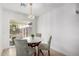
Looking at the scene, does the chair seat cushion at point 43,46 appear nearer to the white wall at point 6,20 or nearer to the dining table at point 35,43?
the dining table at point 35,43

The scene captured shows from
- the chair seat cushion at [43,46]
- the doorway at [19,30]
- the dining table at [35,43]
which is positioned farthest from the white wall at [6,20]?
the chair seat cushion at [43,46]

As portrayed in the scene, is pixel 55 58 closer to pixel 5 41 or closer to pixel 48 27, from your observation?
pixel 48 27

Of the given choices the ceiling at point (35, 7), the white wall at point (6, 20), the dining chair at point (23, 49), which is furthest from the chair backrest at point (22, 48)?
the ceiling at point (35, 7)

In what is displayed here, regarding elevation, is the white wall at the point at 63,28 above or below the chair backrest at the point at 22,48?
above

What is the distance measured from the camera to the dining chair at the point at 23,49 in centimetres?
150

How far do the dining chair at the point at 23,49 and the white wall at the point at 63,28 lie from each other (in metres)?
0.28

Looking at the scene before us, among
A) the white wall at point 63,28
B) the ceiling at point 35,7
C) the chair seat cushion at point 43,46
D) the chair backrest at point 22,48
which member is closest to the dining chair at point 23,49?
the chair backrest at point 22,48

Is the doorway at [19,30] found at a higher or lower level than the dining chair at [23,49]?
Result: higher

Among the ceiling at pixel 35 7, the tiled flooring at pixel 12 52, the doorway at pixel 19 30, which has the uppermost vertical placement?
the ceiling at pixel 35 7

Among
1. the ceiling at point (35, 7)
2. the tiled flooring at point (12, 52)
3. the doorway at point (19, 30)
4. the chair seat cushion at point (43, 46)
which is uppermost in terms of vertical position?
the ceiling at point (35, 7)

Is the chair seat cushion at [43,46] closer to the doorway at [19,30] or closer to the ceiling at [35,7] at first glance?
the doorway at [19,30]

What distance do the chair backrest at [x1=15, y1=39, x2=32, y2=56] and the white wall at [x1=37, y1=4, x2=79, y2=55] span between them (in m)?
0.30

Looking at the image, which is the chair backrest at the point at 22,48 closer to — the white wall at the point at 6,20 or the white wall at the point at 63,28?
the white wall at the point at 6,20

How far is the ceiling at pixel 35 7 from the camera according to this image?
1.49 metres
